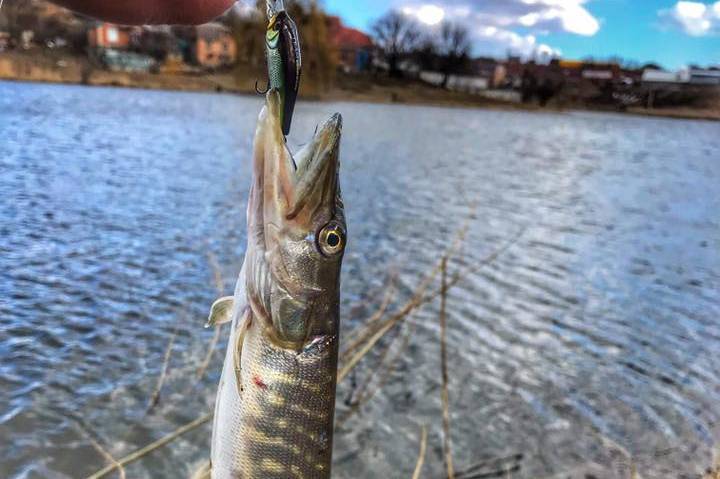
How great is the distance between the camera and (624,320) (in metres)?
8.34

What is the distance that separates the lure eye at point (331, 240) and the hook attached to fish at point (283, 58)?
1.04 feet

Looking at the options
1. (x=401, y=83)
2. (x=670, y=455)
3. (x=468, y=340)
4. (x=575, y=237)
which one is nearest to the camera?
(x=670, y=455)

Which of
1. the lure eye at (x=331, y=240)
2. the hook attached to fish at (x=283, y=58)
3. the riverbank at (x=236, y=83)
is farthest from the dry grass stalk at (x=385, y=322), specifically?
the riverbank at (x=236, y=83)

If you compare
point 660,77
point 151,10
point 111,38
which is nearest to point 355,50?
point 660,77

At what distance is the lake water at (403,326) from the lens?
17.1ft

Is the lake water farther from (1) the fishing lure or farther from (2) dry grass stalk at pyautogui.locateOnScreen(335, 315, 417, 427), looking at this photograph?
(1) the fishing lure

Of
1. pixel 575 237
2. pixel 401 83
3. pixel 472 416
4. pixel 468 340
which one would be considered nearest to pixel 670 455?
pixel 472 416

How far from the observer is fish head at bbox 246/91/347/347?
1.67 meters

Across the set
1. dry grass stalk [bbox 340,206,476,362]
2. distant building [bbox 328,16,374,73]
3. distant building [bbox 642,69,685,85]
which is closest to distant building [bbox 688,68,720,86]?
distant building [bbox 642,69,685,85]

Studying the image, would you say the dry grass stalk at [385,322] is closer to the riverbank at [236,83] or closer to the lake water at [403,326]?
the lake water at [403,326]

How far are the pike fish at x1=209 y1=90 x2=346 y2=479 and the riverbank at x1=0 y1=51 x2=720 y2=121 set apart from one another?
1438 centimetres

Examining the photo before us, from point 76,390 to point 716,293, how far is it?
8.83 meters

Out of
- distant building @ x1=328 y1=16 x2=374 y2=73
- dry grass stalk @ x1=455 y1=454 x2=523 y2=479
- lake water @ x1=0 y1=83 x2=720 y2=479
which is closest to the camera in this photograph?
dry grass stalk @ x1=455 y1=454 x2=523 y2=479

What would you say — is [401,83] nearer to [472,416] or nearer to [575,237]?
[575,237]
